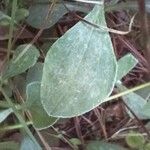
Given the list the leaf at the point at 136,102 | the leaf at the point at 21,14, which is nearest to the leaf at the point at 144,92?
the leaf at the point at 136,102

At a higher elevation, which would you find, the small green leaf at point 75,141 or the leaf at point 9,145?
the leaf at point 9,145

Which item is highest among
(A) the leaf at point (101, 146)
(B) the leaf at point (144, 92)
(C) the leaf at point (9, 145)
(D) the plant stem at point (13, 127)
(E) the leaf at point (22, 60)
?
(E) the leaf at point (22, 60)

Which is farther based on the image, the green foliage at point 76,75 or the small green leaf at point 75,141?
the small green leaf at point 75,141

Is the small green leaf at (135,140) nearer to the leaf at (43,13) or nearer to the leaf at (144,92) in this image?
the leaf at (144,92)

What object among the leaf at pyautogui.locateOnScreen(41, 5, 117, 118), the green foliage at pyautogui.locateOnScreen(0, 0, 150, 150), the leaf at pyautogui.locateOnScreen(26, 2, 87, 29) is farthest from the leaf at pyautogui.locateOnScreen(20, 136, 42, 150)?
the leaf at pyautogui.locateOnScreen(26, 2, 87, 29)

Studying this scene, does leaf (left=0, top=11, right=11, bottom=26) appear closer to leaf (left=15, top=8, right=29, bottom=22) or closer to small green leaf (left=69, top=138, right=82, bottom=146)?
leaf (left=15, top=8, right=29, bottom=22)

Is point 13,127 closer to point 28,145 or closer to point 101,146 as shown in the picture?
point 28,145
